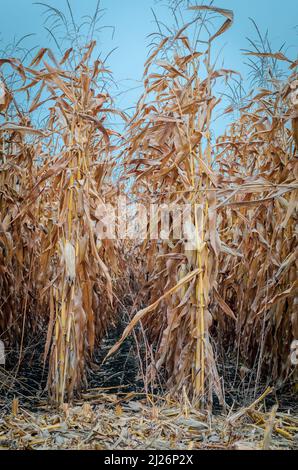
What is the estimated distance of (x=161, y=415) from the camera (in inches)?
85.9

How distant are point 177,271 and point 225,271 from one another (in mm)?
849

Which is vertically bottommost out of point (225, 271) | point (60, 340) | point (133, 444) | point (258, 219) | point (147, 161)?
→ point (133, 444)

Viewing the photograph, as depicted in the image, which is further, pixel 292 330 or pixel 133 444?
pixel 292 330

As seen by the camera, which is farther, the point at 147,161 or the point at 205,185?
the point at 147,161

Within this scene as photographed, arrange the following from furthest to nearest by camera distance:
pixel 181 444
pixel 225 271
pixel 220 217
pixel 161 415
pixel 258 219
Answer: pixel 220 217, pixel 225 271, pixel 258 219, pixel 161 415, pixel 181 444

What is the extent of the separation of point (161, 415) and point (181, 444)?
0.25 meters

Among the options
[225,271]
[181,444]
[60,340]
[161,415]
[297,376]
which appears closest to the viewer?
[181,444]

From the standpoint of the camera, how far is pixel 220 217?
12.1 feet

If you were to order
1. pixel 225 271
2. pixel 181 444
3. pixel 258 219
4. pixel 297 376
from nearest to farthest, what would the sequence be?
pixel 181 444 → pixel 297 376 → pixel 258 219 → pixel 225 271

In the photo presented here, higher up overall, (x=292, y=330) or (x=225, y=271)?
(x=225, y=271)

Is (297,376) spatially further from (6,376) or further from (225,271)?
(6,376)
